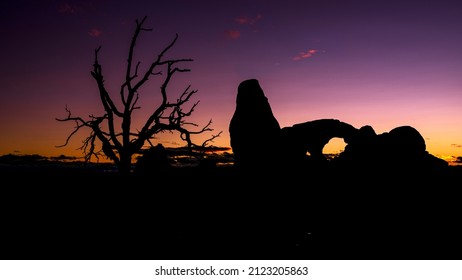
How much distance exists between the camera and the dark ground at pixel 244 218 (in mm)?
9898

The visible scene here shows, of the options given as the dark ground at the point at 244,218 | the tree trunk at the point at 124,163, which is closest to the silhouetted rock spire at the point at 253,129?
the dark ground at the point at 244,218

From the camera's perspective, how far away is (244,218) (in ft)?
52.7

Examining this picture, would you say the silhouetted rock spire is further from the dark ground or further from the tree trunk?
the tree trunk

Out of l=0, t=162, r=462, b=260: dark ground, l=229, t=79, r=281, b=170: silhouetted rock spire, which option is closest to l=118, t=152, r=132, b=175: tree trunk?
l=0, t=162, r=462, b=260: dark ground

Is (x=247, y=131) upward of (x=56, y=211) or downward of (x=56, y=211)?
upward

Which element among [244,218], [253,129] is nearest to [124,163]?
[244,218]

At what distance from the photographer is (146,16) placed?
1766 centimetres

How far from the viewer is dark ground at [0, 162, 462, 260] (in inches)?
390

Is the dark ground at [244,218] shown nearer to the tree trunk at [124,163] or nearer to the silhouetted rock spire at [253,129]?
the tree trunk at [124,163]

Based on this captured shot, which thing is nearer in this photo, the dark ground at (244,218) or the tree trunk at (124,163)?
the dark ground at (244,218)
